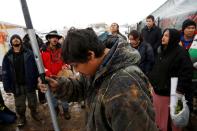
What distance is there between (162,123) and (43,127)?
8.16 feet

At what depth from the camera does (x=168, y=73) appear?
13.1ft

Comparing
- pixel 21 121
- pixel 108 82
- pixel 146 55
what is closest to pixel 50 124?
pixel 21 121

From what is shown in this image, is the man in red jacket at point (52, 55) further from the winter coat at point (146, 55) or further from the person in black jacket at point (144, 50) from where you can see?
the winter coat at point (146, 55)

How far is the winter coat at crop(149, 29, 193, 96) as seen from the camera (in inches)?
152

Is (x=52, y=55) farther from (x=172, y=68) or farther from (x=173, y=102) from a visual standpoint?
(x=173, y=102)

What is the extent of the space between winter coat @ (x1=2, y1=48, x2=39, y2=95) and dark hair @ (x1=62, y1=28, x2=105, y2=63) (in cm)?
396

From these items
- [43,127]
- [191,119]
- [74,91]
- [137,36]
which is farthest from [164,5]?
[74,91]

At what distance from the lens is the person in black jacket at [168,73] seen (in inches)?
152

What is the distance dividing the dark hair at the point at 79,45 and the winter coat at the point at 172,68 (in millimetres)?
2455

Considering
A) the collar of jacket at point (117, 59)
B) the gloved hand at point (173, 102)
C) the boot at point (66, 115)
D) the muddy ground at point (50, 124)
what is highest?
the collar of jacket at point (117, 59)

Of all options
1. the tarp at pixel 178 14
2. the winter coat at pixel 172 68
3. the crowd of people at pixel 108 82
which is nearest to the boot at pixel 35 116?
the winter coat at pixel 172 68

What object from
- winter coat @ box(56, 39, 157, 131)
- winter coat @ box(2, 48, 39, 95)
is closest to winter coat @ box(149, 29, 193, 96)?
winter coat @ box(56, 39, 157, 131)

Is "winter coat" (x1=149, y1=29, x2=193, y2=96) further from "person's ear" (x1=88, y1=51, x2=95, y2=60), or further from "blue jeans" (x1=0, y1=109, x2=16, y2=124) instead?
"blue jeans" (x1=0, y1=109, x2=16, y2=124)

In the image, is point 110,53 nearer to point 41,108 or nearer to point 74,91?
point 74,91
